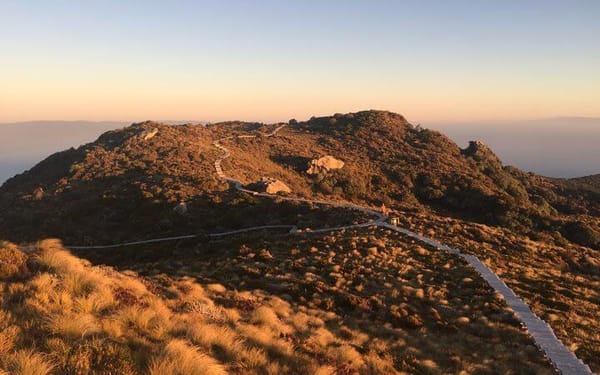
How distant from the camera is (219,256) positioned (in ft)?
89.6

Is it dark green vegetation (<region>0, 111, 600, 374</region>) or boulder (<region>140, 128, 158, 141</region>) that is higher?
boulder (<region>140, 128, 158, 141</region>)

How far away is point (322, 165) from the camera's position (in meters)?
74.9

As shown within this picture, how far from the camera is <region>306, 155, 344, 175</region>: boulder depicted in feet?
240

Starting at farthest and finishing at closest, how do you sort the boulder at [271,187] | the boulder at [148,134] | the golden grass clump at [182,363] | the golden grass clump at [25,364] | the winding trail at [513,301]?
the boulder at [148,134]
the boulder at [271,187]
the winding trail at [513,301]
the golden grass clump at [182,363]
the golden grass clump at [25,364]

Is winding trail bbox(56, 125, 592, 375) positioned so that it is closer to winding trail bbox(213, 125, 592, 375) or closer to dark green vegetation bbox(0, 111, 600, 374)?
Answer: winding trail bbox(213, 125, 592, 375)

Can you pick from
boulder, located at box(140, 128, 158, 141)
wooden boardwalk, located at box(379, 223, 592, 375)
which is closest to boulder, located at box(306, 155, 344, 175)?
boulder, located at box(140, 128, 158, 141)

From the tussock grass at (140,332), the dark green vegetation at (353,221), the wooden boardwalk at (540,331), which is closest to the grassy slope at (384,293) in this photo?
the dark green vegetation at (353,221)

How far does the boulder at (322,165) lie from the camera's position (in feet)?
240

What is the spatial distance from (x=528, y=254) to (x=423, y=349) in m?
22.4

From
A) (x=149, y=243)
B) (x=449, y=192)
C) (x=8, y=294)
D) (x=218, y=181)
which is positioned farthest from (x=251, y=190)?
(x=8, y=294)

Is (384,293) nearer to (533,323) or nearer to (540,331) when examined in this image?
(533,323)

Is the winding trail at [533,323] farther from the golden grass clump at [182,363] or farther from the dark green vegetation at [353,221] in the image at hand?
the golden grass clump at [182,363]

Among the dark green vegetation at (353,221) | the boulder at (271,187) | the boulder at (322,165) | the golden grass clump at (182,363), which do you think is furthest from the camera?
the boulder at (322,165)

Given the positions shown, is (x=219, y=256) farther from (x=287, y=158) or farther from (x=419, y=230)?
(x=287, y=158)
